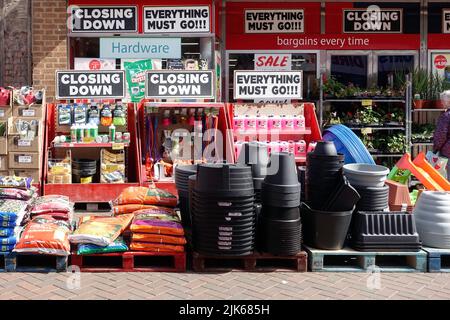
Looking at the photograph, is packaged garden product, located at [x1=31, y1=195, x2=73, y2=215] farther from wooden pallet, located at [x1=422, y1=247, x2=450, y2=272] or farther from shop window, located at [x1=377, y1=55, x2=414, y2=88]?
shop window, located at [x1=377, y1=55, x2=414, y2=88]

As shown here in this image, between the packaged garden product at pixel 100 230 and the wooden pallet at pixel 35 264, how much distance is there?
0.85 ft

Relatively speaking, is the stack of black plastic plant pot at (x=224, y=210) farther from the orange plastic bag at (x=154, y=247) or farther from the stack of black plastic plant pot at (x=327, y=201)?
the stack of black plastic plant pot at (x=327, y=201)

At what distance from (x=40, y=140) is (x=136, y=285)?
13.7ft

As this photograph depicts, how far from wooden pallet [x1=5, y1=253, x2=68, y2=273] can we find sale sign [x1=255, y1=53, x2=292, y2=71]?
7.21m

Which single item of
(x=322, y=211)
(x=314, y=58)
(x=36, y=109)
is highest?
(x=314, y=58)

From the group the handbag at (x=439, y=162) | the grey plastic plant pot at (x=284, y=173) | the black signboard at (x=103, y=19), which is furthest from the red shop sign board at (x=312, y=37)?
the grey plastic plant pot at (x=284, y=173)

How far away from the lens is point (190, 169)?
7.32 m

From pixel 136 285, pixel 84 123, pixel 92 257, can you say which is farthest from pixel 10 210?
pixel 84 123

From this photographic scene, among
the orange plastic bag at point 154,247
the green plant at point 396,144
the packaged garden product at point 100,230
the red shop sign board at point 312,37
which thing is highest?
the red shop sign board at point 312,37

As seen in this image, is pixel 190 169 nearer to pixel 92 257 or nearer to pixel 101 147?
pixel 92 257

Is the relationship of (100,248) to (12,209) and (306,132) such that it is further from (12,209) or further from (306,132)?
(306,132)

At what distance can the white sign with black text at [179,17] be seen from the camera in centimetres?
1128

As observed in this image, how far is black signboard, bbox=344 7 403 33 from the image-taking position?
41.0 ft

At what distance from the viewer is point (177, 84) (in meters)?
9.70
